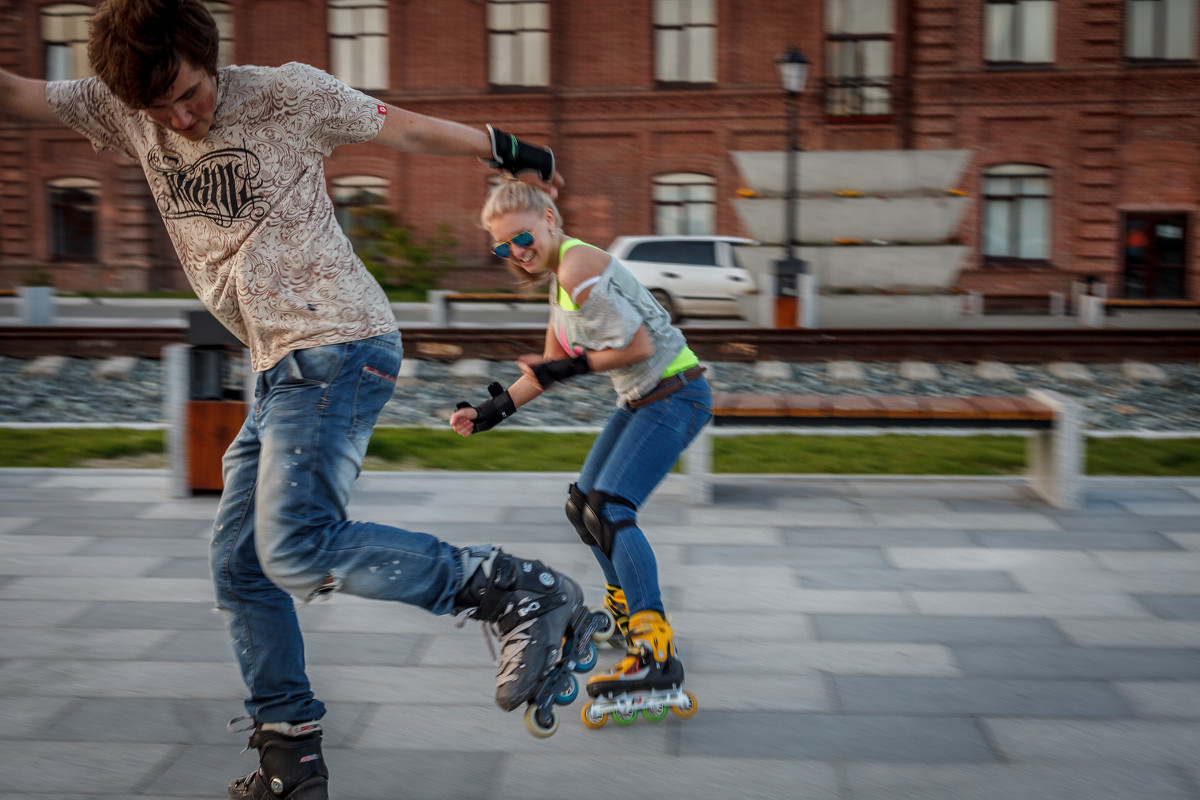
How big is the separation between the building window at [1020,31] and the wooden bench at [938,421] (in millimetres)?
19750

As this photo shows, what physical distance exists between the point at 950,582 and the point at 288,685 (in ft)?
9.53

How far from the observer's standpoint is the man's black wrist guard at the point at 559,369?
127 inches

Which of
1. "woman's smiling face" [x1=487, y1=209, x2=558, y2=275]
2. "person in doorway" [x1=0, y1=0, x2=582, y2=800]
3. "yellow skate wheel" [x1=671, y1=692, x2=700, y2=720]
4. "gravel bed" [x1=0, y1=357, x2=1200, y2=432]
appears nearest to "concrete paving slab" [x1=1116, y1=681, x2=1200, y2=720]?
"yellow skate wheel" [x1=671, y1=692, x2=700, y2=720]

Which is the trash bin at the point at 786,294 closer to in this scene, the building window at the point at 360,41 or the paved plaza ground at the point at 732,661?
the paved plaza ground at the point at 732,661

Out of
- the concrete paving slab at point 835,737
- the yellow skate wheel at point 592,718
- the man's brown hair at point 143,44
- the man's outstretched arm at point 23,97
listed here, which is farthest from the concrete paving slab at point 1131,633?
the man's outstretched arm at point 23,97

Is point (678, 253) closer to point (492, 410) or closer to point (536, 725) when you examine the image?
point (492, 410)

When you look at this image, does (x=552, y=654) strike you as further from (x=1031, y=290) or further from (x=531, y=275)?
(x=1031, y=290)

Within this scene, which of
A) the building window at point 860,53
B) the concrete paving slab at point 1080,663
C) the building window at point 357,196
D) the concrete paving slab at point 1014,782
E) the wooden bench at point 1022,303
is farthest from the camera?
the building window at point 357,196

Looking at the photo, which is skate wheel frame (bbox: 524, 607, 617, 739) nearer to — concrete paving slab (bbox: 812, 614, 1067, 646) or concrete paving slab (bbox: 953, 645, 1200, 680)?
concrete paving slab (bbox: 812, 614, 1067, 646)

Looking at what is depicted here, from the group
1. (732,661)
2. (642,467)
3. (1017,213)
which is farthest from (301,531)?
(1017,213)

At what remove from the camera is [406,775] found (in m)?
2.97

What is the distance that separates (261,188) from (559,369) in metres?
0.99

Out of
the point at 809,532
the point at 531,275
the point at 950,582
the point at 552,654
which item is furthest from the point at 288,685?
the point at 809,532

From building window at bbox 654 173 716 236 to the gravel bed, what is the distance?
13.5 metres
